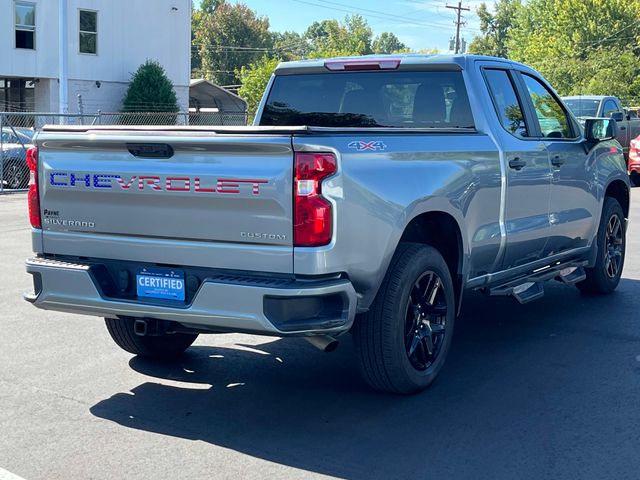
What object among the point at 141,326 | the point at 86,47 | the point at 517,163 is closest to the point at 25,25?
the point at 86,47

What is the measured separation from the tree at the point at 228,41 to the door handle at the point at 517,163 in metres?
85.5

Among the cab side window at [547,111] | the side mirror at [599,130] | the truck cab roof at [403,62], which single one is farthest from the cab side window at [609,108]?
the truck cab roof at [403,62]

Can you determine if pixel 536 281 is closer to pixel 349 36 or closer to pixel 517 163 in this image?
pixel 517 163

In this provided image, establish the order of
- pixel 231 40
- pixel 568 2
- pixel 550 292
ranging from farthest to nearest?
pixel 231 40
pixel 568 2
pixel 550 292

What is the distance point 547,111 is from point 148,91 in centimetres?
3026

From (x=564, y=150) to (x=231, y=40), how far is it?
8687cm

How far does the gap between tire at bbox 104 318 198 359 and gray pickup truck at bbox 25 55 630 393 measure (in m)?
0.01

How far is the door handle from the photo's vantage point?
6598 mm

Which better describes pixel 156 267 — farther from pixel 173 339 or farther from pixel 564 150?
pixel 564 150

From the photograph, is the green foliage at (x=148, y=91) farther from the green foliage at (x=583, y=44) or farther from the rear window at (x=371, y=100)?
the rear window at (x=371, y=100)

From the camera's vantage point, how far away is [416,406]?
5496 millimetres

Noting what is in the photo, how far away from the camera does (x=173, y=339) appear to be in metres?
6.50

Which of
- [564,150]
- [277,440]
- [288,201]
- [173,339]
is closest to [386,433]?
[277,440]

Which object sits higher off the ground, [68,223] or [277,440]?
[68,223]
